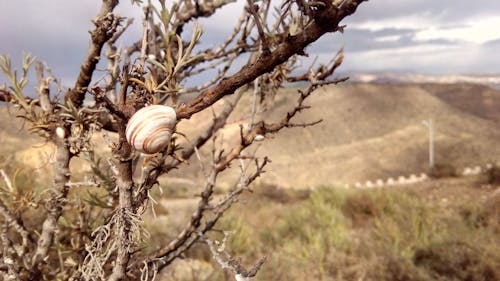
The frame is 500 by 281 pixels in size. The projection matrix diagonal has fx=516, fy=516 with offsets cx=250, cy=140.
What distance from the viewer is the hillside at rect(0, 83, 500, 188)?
121 ft

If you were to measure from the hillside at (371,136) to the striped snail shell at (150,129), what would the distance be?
29735 mm

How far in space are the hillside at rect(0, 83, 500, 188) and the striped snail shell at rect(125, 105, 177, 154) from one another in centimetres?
2973

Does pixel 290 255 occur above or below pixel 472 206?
above

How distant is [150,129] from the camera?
3.50ft

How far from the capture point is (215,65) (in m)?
2.73

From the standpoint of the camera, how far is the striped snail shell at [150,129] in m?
1.07

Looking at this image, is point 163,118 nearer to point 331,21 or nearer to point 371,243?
point 331,21

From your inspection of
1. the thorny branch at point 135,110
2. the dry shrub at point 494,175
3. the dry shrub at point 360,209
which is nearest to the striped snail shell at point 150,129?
the thorny branch at point 135,110

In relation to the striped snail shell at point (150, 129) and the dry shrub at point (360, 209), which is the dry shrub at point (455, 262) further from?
the striped snail shell at point (150, 129)

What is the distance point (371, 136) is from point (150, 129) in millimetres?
49963

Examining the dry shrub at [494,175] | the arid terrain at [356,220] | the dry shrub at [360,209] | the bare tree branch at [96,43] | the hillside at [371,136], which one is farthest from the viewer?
the hillside at [371,136]

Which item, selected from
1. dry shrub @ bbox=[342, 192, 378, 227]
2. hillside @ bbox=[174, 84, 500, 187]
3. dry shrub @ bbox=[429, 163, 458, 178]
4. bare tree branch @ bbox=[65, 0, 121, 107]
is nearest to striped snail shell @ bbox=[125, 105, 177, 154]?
bare tree branch @ bbox=[65, 0, 121, 107]

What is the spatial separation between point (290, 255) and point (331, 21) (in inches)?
224

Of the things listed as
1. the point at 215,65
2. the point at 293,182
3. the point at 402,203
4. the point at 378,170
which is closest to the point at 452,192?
the point at 402,203
